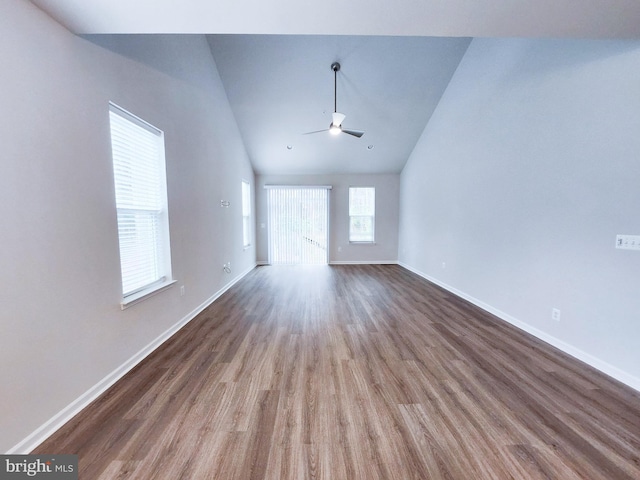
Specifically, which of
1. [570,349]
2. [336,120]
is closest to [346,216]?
[336,120]

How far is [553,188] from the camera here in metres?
2.58

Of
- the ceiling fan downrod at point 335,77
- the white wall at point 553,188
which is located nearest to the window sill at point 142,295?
the ceiling fan downrod at point 335,77

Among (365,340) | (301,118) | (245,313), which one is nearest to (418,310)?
(365,340)

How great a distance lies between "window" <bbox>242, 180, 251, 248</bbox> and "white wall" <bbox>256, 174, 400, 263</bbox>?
575mm

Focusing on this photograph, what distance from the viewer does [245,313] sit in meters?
3.47

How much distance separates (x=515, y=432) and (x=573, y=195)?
2136mm

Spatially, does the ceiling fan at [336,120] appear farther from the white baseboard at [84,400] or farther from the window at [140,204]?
the white baseboard at [84,400]

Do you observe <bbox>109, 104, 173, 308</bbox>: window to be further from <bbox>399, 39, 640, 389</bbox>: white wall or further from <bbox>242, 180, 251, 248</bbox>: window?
<bbox>399, 39, 640, 389</bbox>: white wall

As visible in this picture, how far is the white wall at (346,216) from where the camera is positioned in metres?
6.83

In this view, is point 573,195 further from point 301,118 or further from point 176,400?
point 301,118

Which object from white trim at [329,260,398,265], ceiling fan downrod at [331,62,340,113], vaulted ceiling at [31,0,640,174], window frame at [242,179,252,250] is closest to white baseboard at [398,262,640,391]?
vaulted ceiling at [31,0,640,174]

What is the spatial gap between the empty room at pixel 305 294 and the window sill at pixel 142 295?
2cm

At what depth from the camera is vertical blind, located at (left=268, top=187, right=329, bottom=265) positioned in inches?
269

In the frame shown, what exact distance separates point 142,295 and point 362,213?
18.3 ft
